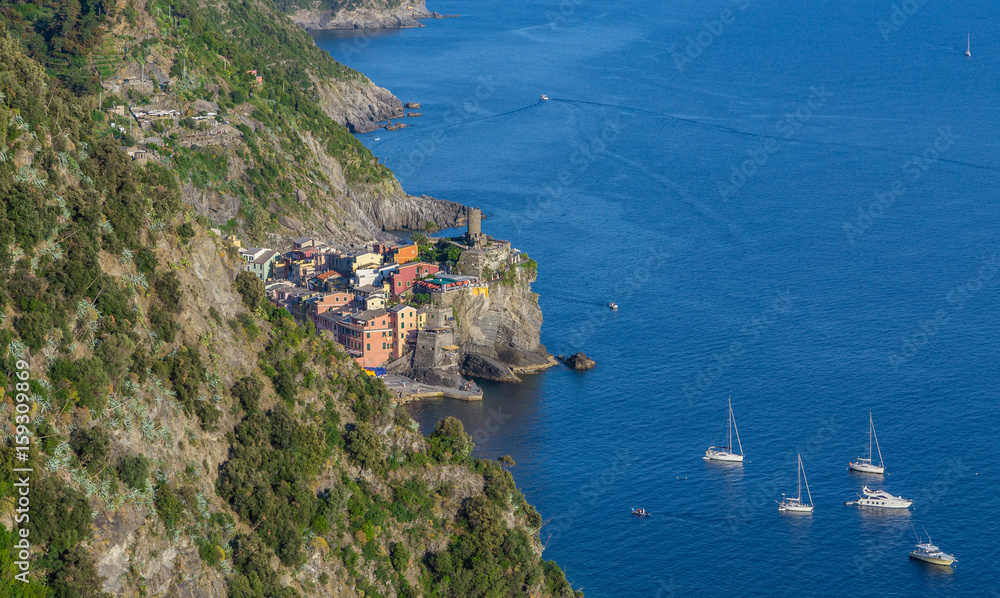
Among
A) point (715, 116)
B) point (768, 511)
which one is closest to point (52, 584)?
point (768, 511)

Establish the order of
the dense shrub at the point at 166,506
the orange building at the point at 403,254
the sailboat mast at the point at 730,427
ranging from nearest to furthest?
the dense shrub at the point at 166,506
the sailboat mast at the point at 730,427
the orange building at the point at 403,254

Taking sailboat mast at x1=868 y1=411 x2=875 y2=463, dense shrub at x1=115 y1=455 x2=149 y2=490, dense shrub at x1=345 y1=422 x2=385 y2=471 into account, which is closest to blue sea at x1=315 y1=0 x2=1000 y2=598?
sailboat mast at x1=868 y1=411 x2=875 y2=463

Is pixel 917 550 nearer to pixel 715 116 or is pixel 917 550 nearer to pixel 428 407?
pixel 428 407

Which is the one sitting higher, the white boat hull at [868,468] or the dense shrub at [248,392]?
the dense shrub at [248,392]

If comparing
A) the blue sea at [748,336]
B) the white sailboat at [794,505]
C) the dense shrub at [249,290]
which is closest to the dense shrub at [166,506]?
the dense shrub at [249,290]

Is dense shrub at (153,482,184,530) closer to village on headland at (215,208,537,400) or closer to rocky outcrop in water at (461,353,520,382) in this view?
village on headland at (215,208,537,400)

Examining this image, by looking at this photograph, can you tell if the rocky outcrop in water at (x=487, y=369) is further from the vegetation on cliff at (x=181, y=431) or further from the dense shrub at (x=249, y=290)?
the dense shrub at (x=249, y=290)
